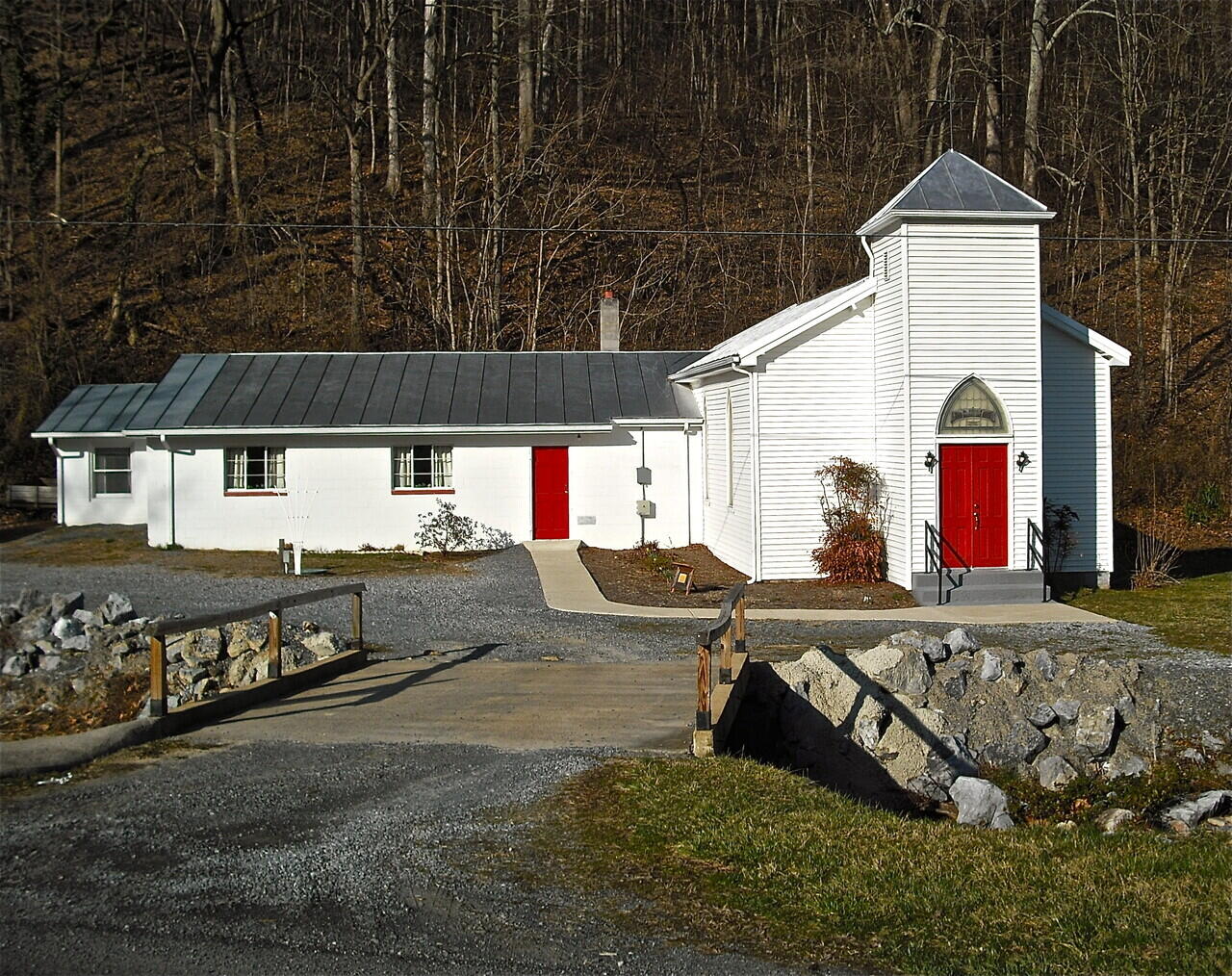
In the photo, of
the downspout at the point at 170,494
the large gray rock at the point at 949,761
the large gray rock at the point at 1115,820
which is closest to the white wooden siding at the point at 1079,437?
the large gray rock at the point at 949,761

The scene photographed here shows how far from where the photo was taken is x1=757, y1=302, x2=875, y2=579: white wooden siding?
2042 centimetres

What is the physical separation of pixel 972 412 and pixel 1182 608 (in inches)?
176

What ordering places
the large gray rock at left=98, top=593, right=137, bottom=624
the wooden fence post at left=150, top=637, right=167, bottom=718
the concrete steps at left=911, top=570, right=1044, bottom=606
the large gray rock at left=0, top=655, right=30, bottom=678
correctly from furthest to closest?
the concrete steps at left=911, top=570, right=1044, bottom=606 < the large gray rock at left=98, top=593, right=137, bottom=624 < the large gray rock at left=0, top=655, right=30, bottom=678 < the wooden fence post at left=150, top=637, right=167, bottom=718

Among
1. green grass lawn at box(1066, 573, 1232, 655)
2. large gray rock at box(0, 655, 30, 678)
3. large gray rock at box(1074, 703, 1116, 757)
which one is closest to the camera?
large gray rock at box(1074, 703, 1116, 757)

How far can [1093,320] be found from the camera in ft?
115

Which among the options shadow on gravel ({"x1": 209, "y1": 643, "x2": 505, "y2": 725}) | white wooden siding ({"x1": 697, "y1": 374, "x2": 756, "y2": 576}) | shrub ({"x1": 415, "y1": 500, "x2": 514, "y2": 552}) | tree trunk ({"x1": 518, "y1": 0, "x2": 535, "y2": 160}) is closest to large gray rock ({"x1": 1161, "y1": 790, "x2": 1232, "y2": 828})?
shadow on gravel ({"x1": 209, "y1": 643, "x2": 505, "y2": 725})

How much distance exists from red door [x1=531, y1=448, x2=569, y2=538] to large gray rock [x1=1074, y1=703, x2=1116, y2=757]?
564 inches

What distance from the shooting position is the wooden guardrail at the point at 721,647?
8837 millimetres

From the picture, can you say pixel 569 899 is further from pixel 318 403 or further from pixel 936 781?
pixel 318 403

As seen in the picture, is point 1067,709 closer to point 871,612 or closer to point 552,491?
point 871,612

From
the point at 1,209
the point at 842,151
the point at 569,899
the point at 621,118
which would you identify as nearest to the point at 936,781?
the point at 569,899

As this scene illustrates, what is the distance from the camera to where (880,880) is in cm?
612

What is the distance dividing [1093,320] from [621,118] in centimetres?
2130

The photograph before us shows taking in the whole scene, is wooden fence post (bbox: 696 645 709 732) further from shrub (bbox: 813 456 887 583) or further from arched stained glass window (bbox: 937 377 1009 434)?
shrub (bbox: 813 456 887 583)
